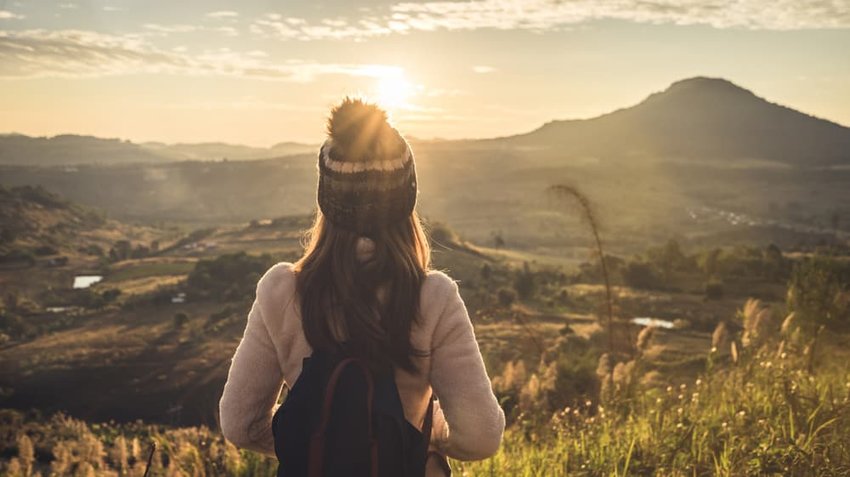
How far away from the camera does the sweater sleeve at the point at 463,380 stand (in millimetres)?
1891

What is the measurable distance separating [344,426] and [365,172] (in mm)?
704

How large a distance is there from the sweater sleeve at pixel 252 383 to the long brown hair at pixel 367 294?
160 mm

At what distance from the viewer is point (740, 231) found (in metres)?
126

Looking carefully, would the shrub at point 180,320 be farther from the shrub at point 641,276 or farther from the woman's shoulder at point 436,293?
the woman's shoulder at point 436,293

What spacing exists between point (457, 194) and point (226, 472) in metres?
184

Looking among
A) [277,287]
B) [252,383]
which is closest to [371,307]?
[277,287]

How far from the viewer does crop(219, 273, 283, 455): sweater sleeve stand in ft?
6.54

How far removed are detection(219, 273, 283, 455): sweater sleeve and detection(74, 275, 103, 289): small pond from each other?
84.3 metres

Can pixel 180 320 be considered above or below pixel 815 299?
below

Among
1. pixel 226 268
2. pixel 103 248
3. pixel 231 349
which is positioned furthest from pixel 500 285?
pixel 103 248

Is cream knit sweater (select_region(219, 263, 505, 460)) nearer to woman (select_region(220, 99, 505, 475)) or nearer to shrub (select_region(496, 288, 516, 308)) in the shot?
woman (select_region(220, 99, 505, 475))

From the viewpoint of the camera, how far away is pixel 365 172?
6.35ft

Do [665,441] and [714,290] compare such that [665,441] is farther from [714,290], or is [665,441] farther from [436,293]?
[714,290]

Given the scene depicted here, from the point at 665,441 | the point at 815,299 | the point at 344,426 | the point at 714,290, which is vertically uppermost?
the point at 344,426
